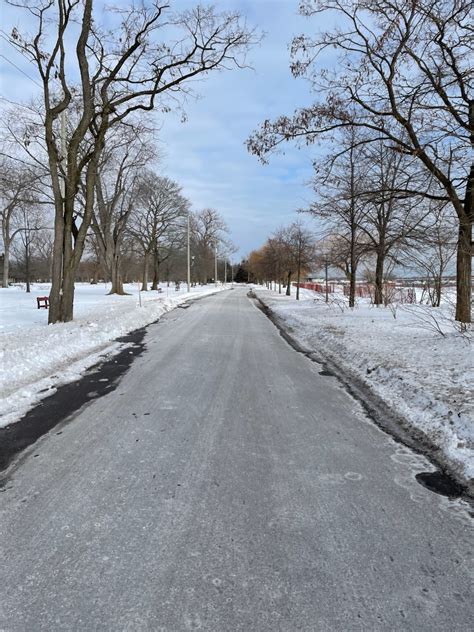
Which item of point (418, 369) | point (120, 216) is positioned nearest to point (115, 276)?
point (120, 216)

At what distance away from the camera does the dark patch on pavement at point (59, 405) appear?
4129mm

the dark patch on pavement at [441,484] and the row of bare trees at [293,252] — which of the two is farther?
the row of bare trees at [293,252]

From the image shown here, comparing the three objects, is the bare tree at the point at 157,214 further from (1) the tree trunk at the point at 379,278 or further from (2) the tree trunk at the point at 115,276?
(1) the tree trunk at the point at 379,278

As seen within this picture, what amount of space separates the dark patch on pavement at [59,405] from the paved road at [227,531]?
0.20m

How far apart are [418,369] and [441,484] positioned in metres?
3.69

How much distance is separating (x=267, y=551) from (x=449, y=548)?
1141mm

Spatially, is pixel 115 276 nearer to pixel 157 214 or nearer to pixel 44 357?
pixel 157 214

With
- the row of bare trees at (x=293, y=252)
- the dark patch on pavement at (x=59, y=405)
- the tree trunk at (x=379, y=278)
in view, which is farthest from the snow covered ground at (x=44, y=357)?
the row of bare trees at (x=293, y=252)

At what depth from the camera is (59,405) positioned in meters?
5.38

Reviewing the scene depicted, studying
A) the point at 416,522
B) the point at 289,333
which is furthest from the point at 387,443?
the point at 289,333

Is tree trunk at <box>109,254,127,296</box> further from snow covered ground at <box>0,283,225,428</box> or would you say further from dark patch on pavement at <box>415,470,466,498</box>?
dark patch on pavement at <box>415,470,466,498</box>

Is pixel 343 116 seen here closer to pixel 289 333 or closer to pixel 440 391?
pixel 289 333

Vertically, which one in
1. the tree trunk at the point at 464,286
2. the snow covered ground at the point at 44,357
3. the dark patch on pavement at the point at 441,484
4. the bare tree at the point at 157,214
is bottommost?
the dark patch on pavement at the point at 441,484

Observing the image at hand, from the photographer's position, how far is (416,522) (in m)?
2.84
